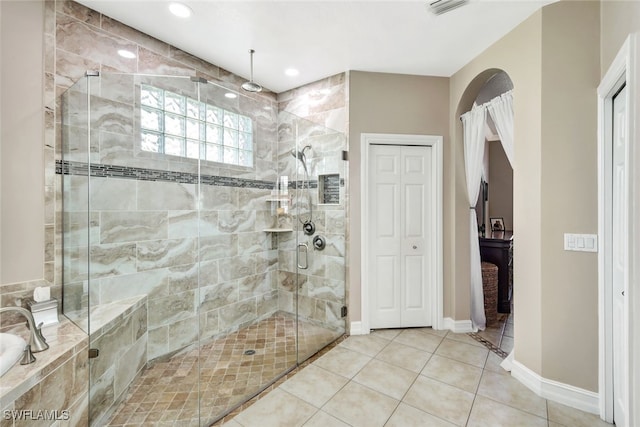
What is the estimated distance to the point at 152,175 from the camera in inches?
87.0

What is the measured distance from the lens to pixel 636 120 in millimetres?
1167

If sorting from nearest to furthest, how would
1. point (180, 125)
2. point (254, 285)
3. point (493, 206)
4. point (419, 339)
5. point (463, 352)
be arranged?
point (180, 125), point (463, 352), point (419, 339), point (254, 285), point (493, 206)

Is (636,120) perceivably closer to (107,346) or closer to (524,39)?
(524,39)

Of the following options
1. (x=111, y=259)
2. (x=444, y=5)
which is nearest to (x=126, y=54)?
(x=111, y=259)

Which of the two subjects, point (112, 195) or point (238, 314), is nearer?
point (112, 195)

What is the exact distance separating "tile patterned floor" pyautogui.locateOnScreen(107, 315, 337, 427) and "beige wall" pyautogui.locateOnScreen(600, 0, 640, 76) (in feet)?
9.90

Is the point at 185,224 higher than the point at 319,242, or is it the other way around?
the point at 185,224

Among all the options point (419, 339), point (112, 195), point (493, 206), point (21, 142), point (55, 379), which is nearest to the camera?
point (55, 379)

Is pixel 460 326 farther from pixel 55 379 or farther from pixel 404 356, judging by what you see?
pixel 55 379

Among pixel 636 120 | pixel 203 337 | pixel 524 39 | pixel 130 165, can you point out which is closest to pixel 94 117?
pixel 130 165

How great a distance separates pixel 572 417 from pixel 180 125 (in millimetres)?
3516

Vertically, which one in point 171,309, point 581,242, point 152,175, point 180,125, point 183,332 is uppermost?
point 180,125

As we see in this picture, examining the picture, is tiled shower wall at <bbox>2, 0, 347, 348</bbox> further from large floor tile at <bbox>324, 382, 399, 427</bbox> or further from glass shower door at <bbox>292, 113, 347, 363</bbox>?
large floor tile at <bbox>324, 382, 399, 427</bbox>

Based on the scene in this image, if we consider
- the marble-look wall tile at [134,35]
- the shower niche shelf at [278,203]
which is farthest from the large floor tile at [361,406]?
the marble-look wall tile at [134,35]
